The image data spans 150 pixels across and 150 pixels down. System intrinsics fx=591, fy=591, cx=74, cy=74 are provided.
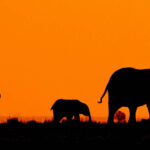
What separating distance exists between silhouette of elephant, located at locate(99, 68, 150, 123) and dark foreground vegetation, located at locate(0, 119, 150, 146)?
1822mm

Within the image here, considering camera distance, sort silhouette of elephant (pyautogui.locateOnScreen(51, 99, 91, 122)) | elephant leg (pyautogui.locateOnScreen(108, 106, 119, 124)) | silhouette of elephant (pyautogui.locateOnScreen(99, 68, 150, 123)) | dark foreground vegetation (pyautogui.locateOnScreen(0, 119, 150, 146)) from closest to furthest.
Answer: dark foreground vegetation (pyautogui.locateOnScreen(0, 119, 150, 146)), elephant leg (pyautogui.locateOnScreen(108, 106, 119, 124)), silhouette of elephant (pyautogui.locateOnScreen(99, 68, 150, 123)), silhouette of elephant (pyautogui.locateOnScreen(51, 99, 91, 122))

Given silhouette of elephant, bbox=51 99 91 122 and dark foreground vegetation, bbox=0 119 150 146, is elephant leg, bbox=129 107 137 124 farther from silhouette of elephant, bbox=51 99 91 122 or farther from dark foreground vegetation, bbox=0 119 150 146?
silhouette of elephant, bbox=51 99 91 122

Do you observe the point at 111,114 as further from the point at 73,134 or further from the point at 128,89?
the point at 73,134

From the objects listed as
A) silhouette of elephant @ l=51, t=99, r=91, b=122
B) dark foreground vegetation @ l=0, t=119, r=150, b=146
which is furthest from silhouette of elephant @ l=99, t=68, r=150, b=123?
silhouette of elephant @ l=51, t=99, r=91, b=122

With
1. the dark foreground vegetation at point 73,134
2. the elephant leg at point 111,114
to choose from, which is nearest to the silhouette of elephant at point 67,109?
the elephant leg at point 111,114

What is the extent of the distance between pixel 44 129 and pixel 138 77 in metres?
5.53

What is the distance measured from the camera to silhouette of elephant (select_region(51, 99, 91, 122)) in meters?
28.8

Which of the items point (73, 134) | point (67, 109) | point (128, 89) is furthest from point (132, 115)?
point (67, 109)

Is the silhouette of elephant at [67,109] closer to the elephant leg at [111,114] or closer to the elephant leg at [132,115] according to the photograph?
the elephant leg at [111,114]

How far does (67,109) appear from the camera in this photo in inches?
1156

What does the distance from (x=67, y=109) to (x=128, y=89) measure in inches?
322

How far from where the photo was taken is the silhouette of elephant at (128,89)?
69.3ft

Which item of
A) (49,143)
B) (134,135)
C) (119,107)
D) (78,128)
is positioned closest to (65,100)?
(119,107)

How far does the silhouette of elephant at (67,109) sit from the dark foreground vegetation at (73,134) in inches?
336
